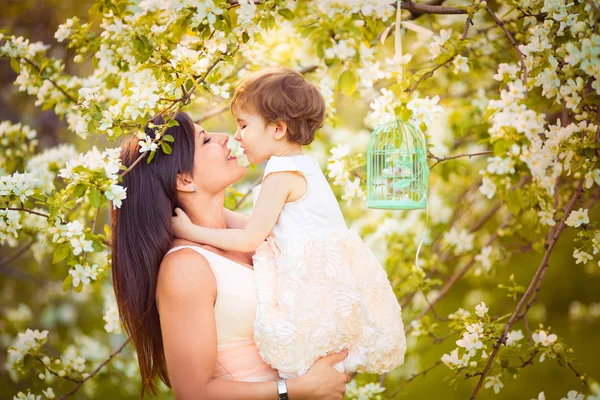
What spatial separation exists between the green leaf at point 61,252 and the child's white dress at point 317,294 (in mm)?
670

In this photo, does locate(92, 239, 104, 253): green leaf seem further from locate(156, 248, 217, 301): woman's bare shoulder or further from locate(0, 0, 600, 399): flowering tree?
locate(156, 248, 217, 301): woman's bare shoulder

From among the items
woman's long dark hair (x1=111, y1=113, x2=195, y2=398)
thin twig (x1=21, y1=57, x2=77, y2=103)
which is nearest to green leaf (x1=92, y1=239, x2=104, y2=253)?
woman's long dark hair (x1=111, y1=113, x2=195, y2=398)

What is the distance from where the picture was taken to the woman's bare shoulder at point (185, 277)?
2160 millimetres

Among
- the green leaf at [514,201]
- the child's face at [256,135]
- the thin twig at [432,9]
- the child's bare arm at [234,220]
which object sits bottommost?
the child's bare arm at [234,220]

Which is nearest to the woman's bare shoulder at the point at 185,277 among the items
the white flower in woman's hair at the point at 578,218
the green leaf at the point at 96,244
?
the green leaf at the point at 96,244

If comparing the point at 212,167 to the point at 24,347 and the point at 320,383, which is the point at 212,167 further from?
the point at 24,347

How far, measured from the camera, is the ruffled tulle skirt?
218 centimetres

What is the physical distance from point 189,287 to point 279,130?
0.72m

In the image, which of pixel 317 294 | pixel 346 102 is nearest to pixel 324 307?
pixel 317 294

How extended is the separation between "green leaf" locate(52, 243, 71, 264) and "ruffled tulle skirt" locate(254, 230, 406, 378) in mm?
671

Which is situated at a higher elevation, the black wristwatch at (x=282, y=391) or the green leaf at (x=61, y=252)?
the green leaf at (x=61, y=252)

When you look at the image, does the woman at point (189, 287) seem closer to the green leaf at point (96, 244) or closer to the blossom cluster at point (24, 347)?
the green leaf at point (96, 244)

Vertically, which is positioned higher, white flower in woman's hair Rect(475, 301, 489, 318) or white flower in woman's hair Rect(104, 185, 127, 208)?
white flower in woman's hair Rect(104, 185, 127, 208)

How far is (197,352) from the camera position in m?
2.14
